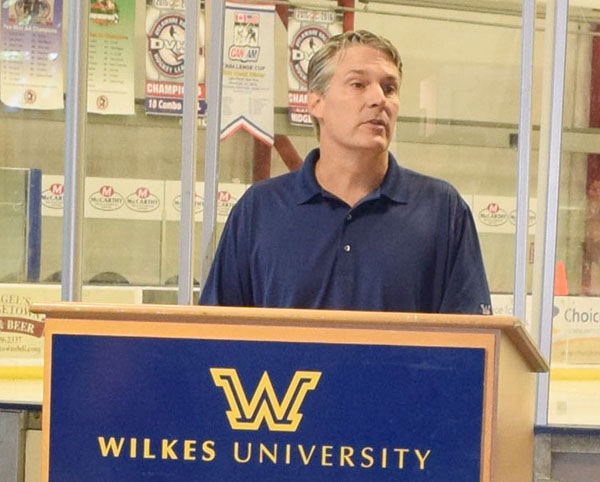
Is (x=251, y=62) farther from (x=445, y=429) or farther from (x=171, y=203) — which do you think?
(x=445, y=429)

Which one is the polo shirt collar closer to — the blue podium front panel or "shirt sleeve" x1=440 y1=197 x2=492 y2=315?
"shirt sleeve" x1=440 y1=197 x2=492 y2=315

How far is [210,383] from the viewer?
4.11 feet

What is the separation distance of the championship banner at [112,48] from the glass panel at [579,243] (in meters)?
1.95

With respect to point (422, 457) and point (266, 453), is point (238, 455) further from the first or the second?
point (422, 457)

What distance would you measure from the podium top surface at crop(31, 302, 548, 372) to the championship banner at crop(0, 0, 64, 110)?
3.86m

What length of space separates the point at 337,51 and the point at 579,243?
12.1 feet

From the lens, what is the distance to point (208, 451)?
1.25m

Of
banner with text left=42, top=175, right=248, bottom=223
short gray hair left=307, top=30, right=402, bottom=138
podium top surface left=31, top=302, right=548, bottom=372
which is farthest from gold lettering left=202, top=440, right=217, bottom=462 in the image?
banner with text left=42, top=175, right=248, bottom=223

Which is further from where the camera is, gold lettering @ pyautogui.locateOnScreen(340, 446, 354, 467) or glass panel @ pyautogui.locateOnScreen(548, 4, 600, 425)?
glass panel @ pyautogui.locateOnScreen(548, 4, 600, 425)

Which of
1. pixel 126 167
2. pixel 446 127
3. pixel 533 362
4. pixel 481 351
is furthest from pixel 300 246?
pixel 446 127

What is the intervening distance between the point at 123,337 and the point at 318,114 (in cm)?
76

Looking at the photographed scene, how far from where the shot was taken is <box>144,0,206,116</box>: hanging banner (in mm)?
4961

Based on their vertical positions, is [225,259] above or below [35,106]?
below

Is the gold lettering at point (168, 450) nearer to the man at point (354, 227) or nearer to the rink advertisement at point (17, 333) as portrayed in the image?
the man at point (354, 227)
